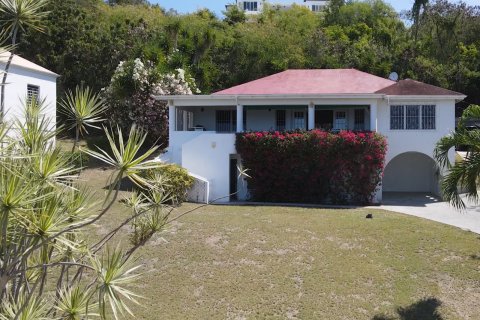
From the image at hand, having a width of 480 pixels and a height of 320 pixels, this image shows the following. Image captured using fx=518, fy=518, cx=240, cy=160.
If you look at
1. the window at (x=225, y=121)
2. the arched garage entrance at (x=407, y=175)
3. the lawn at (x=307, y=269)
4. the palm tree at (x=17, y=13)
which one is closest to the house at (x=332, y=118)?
the arched garage entrance at (x=407, y=175)

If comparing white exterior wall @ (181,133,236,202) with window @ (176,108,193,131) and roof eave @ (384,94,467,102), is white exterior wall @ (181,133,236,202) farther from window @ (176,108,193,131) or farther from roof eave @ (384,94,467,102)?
roof eave @ (384,94,467,102)

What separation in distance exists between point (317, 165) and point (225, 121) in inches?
299

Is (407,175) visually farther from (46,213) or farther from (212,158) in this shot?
(46,213)

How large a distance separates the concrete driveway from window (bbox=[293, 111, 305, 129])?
5.50 meters

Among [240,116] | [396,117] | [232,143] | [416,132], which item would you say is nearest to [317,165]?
[232,143]

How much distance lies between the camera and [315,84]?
26.8m

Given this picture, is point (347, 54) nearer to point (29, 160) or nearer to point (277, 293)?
point (277, 293)

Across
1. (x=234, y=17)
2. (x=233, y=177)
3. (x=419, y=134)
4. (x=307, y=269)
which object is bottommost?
(x=307, y=269)

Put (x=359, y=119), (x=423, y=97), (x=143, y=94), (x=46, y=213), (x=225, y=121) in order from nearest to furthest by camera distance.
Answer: (x=46, y=213) → (x=423, y=97) → (x=359, y=119) → (x=225, y=121) → (x=143, y=94)

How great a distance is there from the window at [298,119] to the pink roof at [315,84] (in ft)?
4.84

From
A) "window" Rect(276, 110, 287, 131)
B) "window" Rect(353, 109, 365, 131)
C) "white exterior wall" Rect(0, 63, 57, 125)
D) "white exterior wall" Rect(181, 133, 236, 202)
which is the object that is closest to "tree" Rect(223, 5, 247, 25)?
"white exterior wall" Rect(0, 63, 57, 125)

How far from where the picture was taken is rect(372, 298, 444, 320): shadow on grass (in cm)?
1092

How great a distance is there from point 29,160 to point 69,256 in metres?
1.53

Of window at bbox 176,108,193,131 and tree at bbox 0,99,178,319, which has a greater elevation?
window at bbox 176,108,193,131
